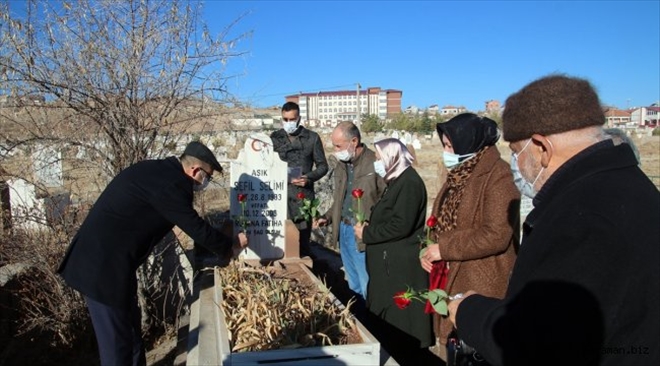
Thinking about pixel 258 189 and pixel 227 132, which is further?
pixel 227 132

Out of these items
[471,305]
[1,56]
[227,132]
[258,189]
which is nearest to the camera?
[471,305]

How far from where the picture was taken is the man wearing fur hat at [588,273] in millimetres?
1113

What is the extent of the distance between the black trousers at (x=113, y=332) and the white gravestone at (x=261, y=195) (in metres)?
1.42

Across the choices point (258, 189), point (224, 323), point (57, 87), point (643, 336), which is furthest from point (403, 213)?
point (57, 87)

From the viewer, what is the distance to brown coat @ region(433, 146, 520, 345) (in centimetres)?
249

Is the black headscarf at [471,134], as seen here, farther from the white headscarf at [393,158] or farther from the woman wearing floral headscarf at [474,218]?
the white headscarf at [393,158]

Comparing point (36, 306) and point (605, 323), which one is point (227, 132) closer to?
point (36, 306)

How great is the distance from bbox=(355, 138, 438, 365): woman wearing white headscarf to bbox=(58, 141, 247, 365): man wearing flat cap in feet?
3.98

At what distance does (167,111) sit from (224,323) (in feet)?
7.45

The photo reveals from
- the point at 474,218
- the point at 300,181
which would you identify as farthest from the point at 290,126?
the point at 474,218

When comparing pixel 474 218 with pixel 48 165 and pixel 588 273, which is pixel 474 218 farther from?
pixel 48 165

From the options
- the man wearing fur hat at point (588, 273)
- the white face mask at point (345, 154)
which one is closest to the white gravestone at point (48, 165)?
the white face mask at point (345, 154)

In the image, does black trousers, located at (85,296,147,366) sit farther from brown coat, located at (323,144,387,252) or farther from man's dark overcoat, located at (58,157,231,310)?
brown coat, located at (323,144,387,252)

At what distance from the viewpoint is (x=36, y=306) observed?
4.21 m
